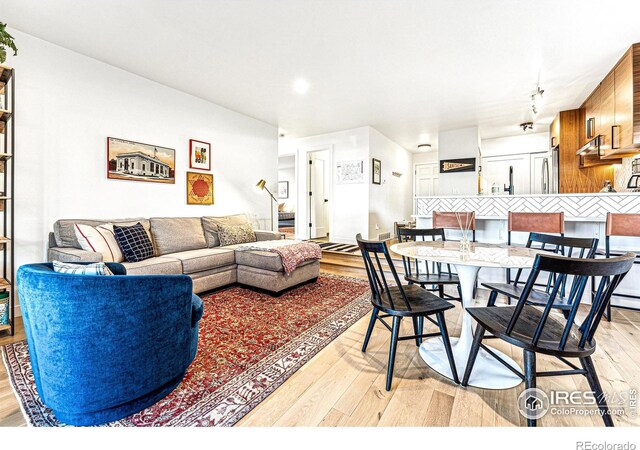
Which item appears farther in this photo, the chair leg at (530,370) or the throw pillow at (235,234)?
the throw pillow at (235,234)

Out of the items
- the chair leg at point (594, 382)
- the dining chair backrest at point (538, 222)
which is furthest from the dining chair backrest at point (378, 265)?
the dining chair backrest at point (538, 222)

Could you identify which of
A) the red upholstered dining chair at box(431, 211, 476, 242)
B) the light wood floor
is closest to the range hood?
the red upholstered dining chair at box(431, 211, 476, 242)

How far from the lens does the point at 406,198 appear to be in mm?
8539

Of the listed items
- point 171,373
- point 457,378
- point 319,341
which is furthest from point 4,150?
point 457,378

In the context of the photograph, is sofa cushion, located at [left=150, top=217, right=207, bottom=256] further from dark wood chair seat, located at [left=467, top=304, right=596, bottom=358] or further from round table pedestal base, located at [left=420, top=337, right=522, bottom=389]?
dark wood chair seat, located at [left=467, top=304, right=596, bottom=358]

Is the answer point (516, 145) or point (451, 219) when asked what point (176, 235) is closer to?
point (451, 219)

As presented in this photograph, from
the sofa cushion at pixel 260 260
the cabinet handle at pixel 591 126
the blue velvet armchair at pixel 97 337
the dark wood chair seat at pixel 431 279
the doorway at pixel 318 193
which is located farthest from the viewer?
the doorway at pixel 318 193

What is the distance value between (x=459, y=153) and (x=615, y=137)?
2.76m

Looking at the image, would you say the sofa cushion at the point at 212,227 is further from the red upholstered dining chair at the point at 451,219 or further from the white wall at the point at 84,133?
the red upholstered dining chair at the point at 451,219

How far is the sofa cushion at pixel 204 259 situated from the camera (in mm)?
2946

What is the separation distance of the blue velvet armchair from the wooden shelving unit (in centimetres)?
150

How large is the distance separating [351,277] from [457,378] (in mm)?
2298

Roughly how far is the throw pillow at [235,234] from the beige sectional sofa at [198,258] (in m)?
0.10

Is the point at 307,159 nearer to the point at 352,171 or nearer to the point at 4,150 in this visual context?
the point at 352,171
